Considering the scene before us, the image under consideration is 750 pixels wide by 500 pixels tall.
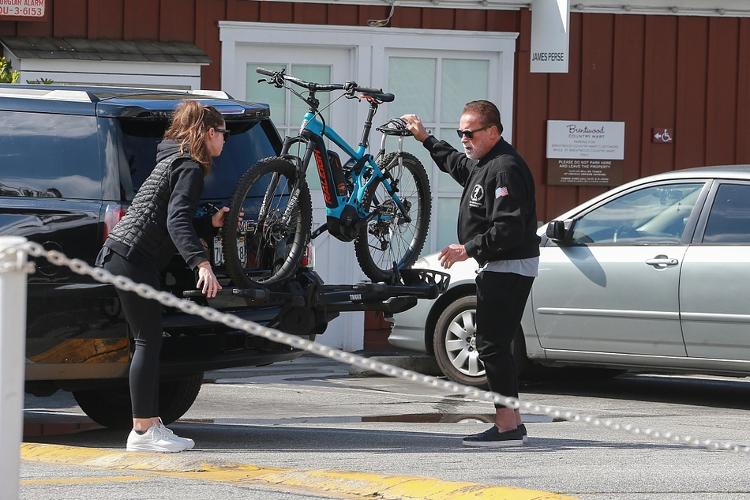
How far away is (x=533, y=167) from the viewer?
1484cm

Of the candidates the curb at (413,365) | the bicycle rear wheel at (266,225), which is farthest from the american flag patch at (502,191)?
the curb at (413,365)

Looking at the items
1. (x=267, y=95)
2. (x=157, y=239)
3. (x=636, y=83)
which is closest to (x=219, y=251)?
(x=157, y=239)

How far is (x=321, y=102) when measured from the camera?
14.1 metres

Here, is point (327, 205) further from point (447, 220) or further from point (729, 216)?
point (447, 220)

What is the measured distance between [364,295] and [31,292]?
1.84m

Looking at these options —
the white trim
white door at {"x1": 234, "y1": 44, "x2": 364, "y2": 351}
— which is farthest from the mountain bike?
the white trim

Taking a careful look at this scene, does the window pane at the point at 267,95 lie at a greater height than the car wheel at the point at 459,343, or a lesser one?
greater

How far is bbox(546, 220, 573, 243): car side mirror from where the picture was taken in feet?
35.6

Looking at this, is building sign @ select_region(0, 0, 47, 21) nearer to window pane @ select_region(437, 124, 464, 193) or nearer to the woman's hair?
window pane @ select_region(437, 124, 464, 193)

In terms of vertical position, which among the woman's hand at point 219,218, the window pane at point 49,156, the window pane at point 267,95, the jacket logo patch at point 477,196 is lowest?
the woman's hand at point 219,218

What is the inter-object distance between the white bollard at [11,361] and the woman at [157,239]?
2.57m

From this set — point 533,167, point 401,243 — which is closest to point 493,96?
point 533,167

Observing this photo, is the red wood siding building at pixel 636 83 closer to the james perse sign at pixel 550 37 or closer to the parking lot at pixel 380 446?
the james perse sign at pixel 550 37

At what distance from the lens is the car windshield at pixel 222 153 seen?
25.4 ft
